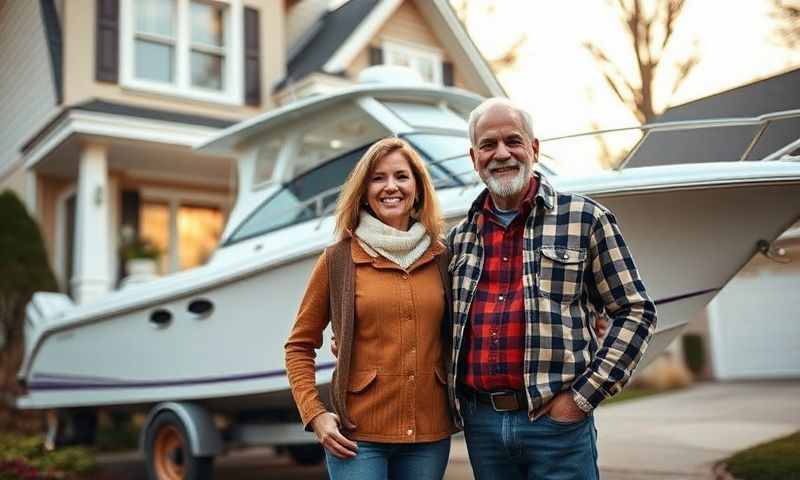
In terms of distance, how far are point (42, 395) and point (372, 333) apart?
5686 mm

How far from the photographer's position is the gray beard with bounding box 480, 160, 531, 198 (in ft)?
7.98

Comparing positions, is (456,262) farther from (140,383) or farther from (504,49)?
(504,49)

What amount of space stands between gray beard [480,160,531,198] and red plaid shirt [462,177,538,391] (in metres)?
0.06

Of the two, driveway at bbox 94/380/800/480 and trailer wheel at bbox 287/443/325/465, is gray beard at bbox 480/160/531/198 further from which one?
trailer wheel at bbox 287/443/325/465

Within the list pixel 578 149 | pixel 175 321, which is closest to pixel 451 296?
pixel 578 149

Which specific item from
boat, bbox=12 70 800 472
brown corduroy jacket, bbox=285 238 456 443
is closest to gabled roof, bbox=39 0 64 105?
boat, bbox=12 70 800 472

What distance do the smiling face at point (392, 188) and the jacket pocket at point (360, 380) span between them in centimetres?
51

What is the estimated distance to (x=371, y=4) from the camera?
1210 cm

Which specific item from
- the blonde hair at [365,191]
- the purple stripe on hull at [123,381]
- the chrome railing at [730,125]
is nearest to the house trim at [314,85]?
the purple stripe on hull at [123,381]

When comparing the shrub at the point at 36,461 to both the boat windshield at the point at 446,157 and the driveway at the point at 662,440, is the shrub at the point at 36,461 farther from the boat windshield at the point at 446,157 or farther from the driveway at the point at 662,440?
the boat windshield at the point at 446,157

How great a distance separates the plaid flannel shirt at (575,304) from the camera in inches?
87.7

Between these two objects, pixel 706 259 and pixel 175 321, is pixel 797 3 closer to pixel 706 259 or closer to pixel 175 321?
pixel 706 259

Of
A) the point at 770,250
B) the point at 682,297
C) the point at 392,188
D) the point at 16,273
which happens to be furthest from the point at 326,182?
the point at 16,273

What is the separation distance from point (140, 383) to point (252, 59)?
6117 millimetres
